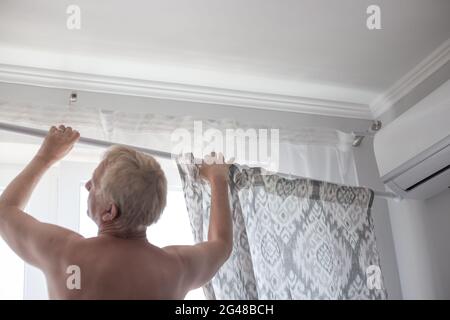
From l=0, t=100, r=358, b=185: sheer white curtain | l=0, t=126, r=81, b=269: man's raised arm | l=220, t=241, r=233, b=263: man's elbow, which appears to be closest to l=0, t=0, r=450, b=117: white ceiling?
l=0, t=100, r=358, b=185: sheer white curtain

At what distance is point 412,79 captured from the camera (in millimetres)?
2311

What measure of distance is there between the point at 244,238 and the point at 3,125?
725 mm

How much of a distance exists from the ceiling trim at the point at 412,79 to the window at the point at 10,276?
1.41 metres

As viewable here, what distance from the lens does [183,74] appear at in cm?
220

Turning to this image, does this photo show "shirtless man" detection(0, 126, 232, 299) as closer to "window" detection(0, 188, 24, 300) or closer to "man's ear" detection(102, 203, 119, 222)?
"man's ear" detection(102, 203, 119, 222)

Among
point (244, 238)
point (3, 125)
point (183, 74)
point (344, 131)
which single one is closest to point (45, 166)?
point (3, 125)

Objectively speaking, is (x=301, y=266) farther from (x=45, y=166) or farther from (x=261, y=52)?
(x=45, y=166)

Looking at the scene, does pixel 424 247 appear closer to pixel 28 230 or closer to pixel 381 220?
pixel 381 220

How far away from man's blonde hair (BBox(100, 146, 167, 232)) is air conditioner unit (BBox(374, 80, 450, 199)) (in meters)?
0.93

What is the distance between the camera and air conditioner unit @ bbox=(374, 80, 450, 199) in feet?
6.34

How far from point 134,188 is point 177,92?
0.92m

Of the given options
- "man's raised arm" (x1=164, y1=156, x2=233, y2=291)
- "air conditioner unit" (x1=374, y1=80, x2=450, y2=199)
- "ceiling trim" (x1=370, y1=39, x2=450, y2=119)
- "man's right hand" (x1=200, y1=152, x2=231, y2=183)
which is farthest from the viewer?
"ceiling trim" (x1=370, y1=39, x2=450, y2=119)

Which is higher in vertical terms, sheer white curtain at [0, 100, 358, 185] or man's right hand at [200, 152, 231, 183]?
sheer white curtain at [0, 100, 358, 185]

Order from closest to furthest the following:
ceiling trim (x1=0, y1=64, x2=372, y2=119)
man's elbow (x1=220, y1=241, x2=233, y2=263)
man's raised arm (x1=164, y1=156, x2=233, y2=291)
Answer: man's raised arm (x1=164, y1=156, x2=233, y2=291) → man's elbow (x1=220, y1=241, x2=233, y2=263) → ceiling trim (x1=0, y1=64, x2=372, y2=119)
